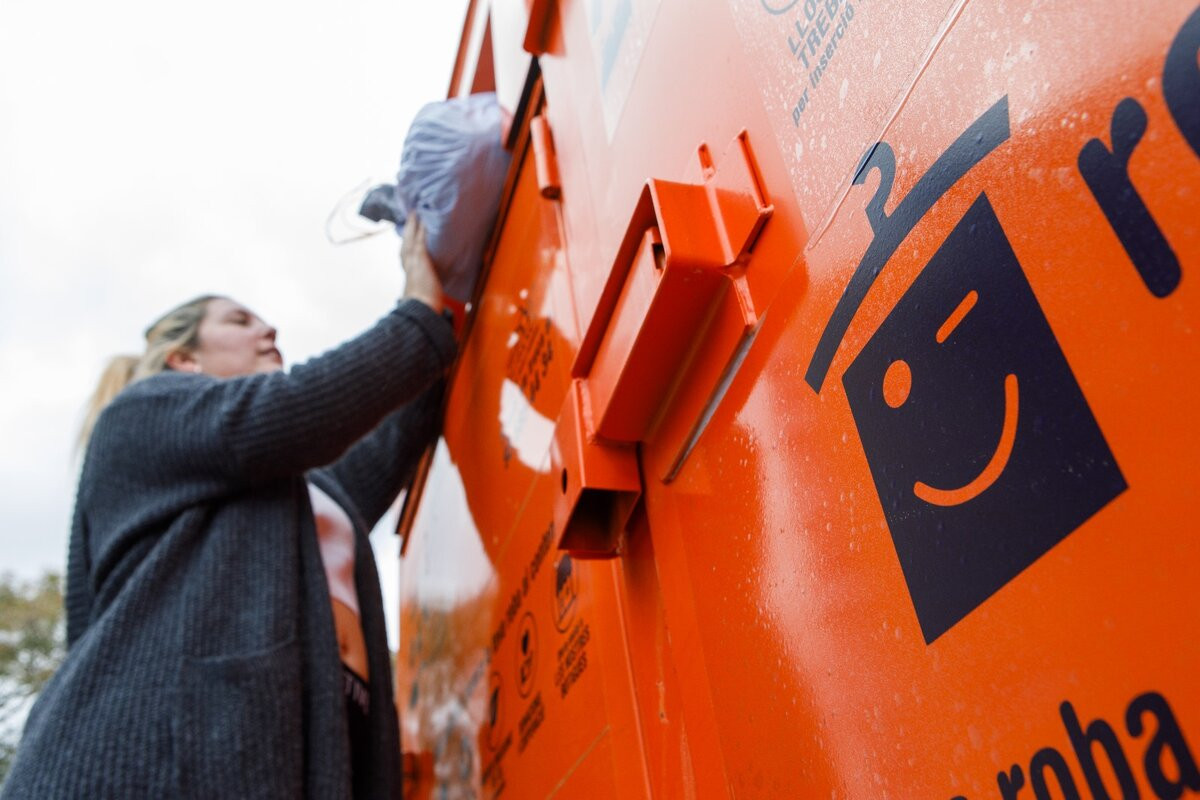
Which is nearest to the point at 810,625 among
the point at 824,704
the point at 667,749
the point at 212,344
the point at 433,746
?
the point at 824,704

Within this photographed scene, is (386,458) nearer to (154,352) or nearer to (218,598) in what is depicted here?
(154,352)

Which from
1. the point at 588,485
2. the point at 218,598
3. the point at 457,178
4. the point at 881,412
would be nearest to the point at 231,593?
the point at 218,598

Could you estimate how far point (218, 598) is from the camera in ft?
3.95

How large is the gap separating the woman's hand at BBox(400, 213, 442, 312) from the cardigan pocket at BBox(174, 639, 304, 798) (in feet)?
2.20

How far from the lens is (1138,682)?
33cm

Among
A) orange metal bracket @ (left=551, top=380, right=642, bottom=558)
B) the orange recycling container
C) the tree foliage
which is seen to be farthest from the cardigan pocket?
the tree foliage

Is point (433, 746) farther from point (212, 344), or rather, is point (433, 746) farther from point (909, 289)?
point (909, 289)

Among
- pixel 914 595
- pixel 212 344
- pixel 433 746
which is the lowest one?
pixel 914 595

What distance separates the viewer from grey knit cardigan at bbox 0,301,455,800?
1.07 m

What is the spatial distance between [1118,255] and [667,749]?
550 mm

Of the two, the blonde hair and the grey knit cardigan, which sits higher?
the blonde hair

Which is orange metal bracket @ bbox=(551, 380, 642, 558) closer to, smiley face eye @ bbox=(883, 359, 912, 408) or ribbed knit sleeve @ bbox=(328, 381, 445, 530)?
smiley face eye @ bbox=(883, 359, 912, 408)

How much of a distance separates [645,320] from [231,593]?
0.78m

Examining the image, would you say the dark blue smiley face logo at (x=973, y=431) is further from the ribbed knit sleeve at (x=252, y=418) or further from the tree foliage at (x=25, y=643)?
the tree foliage at (x=25, y=643)
